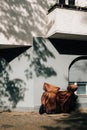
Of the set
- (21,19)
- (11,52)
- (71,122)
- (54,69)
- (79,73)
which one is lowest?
(71,122)

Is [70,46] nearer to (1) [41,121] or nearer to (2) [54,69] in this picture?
(2) [54,69]

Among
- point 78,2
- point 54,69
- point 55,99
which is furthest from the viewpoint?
point 78,2

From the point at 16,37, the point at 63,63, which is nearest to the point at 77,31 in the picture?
the point at 63,63

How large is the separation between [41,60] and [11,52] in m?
1.52

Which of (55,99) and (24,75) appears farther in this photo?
(24,75)

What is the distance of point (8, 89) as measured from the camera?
15.0m

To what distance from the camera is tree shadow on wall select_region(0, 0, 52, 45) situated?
14472 mm

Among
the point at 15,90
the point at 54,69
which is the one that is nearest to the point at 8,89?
the point at 15,90

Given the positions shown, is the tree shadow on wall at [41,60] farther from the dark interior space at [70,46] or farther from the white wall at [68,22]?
the white wall at [68,22]

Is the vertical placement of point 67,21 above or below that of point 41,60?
above

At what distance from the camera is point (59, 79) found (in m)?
15.2

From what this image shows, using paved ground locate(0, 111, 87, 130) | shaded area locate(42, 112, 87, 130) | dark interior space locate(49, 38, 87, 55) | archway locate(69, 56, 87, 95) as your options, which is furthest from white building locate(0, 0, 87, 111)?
shaded area locate(42, 112, 87, 130)

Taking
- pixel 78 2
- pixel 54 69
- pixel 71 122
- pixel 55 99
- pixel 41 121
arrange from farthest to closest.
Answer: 1. pixel 78 2
2. pixel 54 69
3. pixel 55 99
4. pixel 41 121
5. pixel 71 122

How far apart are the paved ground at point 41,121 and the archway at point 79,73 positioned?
5.84ft
